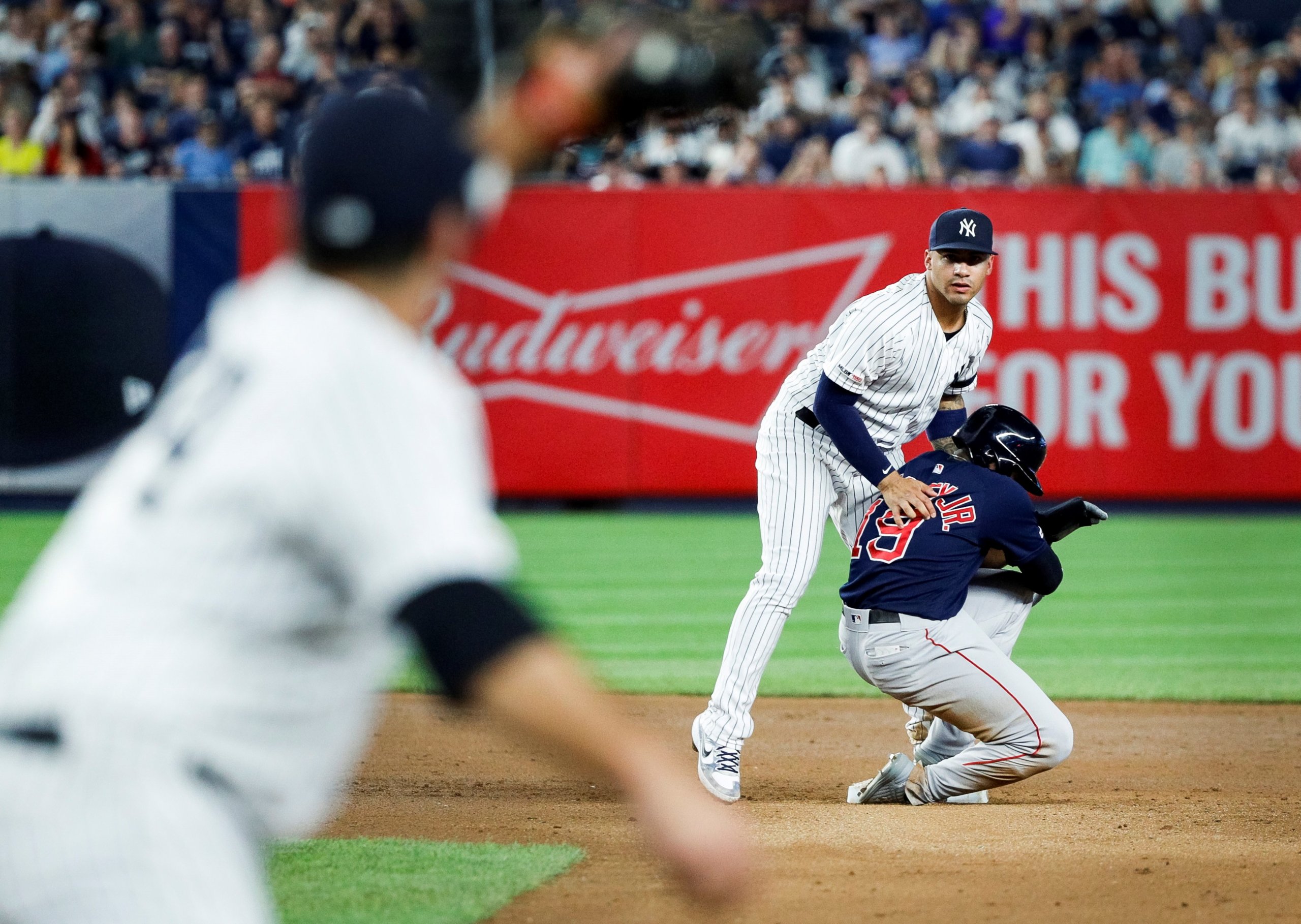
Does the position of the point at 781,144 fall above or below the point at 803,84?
below

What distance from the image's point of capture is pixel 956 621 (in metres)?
5.24

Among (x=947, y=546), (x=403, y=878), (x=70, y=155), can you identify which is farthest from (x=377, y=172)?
(x=70, y=155)

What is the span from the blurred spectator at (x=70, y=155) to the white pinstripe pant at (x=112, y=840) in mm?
14084

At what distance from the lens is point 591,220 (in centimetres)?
1432

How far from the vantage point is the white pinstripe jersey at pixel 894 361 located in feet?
18.4

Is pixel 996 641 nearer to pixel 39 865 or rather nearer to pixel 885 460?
pixel 885 460

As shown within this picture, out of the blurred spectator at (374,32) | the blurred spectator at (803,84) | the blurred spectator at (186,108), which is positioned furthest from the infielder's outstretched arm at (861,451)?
the blurred spectator at (374,32)

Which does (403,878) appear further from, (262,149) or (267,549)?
(262,149)

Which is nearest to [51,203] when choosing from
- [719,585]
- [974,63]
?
[719,585]

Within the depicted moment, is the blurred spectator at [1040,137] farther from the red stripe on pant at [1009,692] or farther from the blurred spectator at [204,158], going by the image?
the red stripe on pant at [1009,692]

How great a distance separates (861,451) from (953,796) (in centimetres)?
117

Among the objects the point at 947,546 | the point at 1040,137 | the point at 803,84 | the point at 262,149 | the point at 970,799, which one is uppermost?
the point at 803,84

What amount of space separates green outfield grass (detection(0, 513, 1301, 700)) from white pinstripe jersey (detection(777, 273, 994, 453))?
2.31 m

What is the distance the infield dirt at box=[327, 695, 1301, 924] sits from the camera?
4.27m
